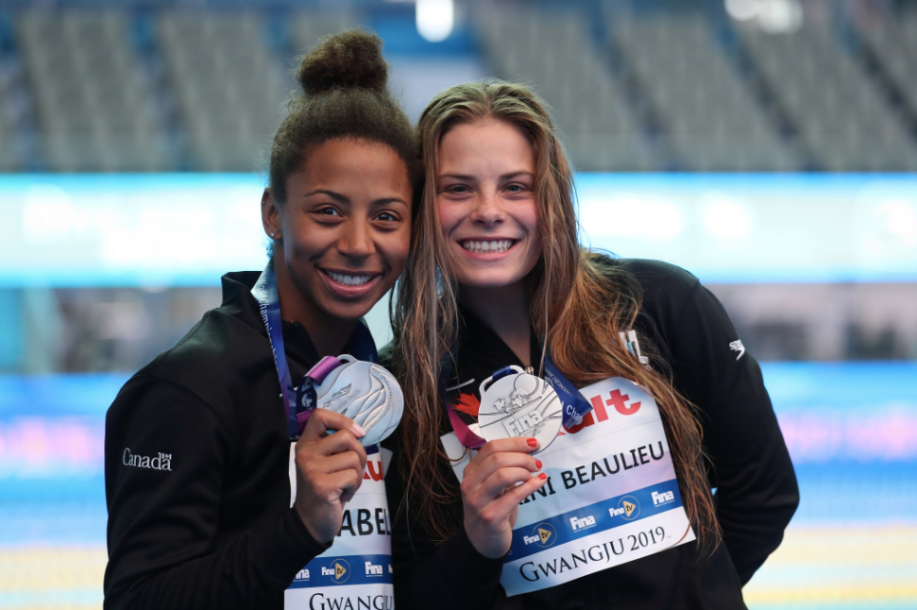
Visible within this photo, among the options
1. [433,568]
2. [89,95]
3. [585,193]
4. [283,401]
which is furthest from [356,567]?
[89,95]

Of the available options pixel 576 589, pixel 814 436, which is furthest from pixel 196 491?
pixel 814 436

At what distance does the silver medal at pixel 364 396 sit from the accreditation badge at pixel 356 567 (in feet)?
0.62

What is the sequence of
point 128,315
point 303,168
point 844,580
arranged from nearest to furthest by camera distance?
point 303,168, point 844,580, point 128,315

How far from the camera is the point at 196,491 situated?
4.28 ft

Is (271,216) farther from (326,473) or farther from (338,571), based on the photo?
(338,571)

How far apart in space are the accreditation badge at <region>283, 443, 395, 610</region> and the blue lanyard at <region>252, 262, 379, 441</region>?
0.24 m

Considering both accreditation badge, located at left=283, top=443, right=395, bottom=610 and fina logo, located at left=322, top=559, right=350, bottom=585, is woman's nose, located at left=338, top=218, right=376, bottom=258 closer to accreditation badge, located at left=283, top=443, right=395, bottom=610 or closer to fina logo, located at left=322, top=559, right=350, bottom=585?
accreditation badge, located at left=283, top=443, right=395, bottom=610

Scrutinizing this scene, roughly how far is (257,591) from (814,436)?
18.0 feet

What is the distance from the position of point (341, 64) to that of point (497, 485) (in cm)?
79

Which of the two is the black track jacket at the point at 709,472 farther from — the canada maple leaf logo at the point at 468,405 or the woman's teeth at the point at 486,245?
the woman's teeth at the point at 486,245

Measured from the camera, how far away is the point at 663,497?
5.18 ft

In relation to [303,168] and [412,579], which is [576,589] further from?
[303,168]

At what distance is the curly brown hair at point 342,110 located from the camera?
1.46 metres

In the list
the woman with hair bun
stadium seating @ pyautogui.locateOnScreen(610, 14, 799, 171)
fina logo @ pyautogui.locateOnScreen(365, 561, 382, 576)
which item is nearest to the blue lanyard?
the woman with hair bun
